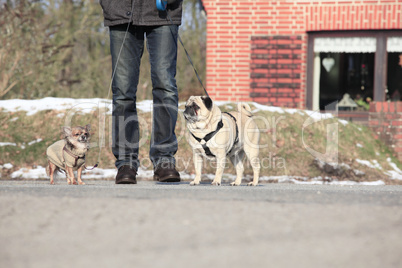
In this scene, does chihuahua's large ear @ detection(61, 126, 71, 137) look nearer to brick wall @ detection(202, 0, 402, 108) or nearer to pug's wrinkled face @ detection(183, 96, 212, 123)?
pug's wrinkled face @ detection(183, 96, 212, 123)

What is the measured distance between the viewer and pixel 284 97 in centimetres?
1059

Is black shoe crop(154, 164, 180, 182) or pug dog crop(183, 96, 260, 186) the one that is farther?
pug dog crop(183, 96, 260, 186)

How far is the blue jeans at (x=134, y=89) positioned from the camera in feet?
16.8

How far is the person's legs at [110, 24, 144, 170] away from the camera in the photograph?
203 inches

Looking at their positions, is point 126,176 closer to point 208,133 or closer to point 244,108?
point 208,133

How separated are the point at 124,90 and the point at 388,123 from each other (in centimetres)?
534

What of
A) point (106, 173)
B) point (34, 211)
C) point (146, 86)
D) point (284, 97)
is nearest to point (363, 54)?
point (284, 97)

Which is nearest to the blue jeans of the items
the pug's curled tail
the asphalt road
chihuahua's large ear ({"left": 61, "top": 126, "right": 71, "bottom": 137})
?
chihuahua's large ear ({"left": 61, "top": 126, "right": 71, "bottom": 137})

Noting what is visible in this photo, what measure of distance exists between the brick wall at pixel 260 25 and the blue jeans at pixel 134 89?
5.58 meters

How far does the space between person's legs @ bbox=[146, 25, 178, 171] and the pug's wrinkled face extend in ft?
0.62

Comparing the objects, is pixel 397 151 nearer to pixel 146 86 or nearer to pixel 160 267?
pixel 160 267

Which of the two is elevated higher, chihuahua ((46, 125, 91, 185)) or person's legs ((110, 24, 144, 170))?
person's legs ((110, 24, 144, 170))

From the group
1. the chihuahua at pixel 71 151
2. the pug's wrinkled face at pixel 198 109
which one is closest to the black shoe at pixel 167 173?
the pug's wrinkled face at pixel 198 109

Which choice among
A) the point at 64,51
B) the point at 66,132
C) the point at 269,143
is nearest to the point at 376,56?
the point at 269,143
